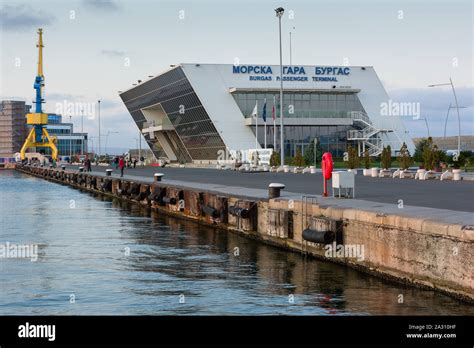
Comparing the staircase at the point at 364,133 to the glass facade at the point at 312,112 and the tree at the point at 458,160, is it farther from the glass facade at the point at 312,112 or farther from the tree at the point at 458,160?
the tree at the point at 458,160

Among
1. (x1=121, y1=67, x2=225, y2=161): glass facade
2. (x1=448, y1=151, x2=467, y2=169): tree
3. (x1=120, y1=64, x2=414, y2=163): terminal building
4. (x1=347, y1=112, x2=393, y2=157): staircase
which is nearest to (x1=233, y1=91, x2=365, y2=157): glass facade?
(x1=120, y1=64, x2=414, y2=163): terminal building

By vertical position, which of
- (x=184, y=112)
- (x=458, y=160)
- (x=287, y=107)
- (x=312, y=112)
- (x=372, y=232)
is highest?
(x=287, y=107)

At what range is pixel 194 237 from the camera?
29.3 m

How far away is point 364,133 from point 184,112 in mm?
30352

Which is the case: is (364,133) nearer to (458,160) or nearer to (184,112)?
(184,112)

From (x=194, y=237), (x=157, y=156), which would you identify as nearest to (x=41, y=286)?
(x=194, y=237)

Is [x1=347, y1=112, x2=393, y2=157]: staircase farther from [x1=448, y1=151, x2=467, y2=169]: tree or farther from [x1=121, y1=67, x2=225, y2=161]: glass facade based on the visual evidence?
[x1=448, y1=151, x2=467, y2=169]: tree

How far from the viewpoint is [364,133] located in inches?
5027

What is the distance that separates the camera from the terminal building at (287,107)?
406 ft

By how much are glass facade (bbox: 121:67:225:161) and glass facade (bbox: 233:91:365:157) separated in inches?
284

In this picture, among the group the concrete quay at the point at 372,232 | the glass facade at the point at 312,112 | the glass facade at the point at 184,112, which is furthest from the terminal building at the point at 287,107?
the concrete quay at the point at 372,232

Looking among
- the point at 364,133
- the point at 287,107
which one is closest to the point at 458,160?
the point at 364,133

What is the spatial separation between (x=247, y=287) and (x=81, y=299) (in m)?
3.75
